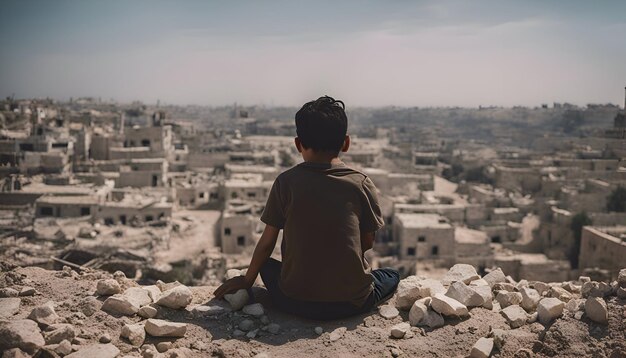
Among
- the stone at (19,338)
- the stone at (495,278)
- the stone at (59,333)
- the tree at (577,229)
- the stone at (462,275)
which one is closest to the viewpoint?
the stone at (19,338)

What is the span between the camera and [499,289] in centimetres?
407

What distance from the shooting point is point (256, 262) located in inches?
138

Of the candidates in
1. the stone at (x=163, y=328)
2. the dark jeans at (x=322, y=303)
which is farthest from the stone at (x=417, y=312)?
the stone at (x=163, y=328)

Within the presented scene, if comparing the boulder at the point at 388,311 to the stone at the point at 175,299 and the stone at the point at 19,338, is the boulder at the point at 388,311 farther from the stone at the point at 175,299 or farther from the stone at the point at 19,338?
the stone at the point at 19,338

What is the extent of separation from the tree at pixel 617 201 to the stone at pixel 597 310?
19.4 m

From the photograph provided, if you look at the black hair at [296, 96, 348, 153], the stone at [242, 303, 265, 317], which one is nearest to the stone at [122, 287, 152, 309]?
the stone at [242, 303, 265, 317]

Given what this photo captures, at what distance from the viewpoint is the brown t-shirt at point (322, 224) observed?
3.22m

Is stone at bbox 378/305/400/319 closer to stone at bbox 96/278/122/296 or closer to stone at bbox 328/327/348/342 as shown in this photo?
stone at bbox 328/327/348/342

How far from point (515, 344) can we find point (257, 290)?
1.78 metres

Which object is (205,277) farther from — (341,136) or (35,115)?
(35,115)

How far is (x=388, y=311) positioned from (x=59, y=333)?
209 centimetres

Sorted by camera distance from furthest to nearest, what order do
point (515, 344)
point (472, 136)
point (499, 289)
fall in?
point (472, 136), point (499, 289), point (515, 344)

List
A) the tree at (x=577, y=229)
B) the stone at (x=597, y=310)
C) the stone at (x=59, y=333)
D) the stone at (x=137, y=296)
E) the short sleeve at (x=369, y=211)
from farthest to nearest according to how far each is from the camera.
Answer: the tree at (x=577, y=229), the stone at (x=137, y=296), the short sleeve at (x=369, y=211), the stone at (x=597, y=310), the stone at (x=59, y=333)

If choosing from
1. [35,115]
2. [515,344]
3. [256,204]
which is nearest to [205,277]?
[256,204]
